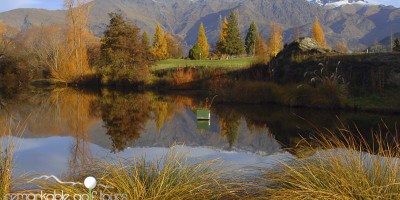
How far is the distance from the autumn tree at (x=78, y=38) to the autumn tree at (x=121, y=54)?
2126mm

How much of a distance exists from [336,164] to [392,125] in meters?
11.0

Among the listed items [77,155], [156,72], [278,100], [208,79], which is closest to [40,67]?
[156,72]

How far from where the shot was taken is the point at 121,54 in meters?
36.4

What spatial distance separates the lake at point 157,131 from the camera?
30.2 ft

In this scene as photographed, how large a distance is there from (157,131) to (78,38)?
28.7 meters

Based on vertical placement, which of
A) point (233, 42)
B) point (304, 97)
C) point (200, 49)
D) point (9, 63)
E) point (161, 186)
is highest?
point (233, 42)

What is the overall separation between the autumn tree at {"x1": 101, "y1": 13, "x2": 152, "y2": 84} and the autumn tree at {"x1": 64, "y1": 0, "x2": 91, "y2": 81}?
2126 mm

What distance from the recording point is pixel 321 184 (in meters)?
3.95

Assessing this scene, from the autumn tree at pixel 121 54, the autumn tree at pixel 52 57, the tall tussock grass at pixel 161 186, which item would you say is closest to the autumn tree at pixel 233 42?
the autumn tree at pixel 121 54

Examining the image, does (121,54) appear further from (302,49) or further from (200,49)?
(200,49)

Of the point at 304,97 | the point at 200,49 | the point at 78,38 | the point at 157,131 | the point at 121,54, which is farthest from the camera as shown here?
the point at 200,49

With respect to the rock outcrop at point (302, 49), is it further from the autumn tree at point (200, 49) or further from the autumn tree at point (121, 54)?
the autumn tree at point (200, 49)

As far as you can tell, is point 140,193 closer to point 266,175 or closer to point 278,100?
point 266,175

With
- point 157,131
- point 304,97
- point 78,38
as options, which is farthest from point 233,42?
point 157,131
